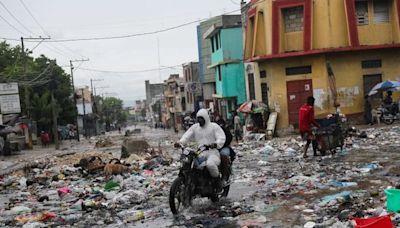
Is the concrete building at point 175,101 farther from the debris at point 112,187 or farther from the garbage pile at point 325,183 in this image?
the debris at point 112,187

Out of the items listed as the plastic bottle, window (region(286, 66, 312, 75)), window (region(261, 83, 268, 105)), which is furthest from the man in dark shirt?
window (region(261, 83, 268, 105))

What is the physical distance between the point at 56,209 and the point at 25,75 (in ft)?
113

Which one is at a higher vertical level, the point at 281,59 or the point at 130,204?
the point at 281,59

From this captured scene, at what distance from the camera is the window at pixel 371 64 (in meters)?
25.2

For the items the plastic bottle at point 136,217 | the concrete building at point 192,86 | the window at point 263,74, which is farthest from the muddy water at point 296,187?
the concrete building at point 192,86

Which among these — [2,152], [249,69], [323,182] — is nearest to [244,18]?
[249,69]

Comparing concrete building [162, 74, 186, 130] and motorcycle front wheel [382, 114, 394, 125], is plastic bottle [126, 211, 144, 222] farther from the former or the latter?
concrete building [162, 74, 186, 130]

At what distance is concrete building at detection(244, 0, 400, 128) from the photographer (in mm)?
24375

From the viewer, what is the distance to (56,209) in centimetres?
948

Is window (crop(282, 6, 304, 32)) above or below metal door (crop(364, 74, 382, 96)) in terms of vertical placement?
above

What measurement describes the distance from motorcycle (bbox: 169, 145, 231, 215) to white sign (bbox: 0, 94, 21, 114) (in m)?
27.7

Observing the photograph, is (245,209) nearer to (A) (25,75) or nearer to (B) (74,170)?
(B) (74,170)

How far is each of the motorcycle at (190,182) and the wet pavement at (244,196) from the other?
0.19 m

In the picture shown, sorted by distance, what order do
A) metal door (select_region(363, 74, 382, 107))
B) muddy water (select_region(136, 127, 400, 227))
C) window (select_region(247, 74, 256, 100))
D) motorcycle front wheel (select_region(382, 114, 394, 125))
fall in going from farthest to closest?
window (select_region(247, 74, 256, 100)), metal door (select_region(363, 74, 382, 107)), motorcycle front wheel (select_region(382, 114, 394, 125)), muddy water (select_region(136, 127, 400, 227))
